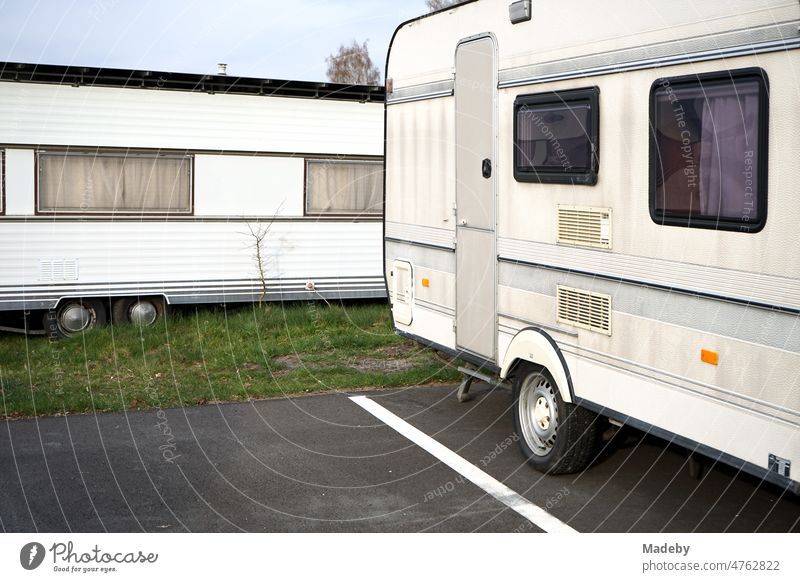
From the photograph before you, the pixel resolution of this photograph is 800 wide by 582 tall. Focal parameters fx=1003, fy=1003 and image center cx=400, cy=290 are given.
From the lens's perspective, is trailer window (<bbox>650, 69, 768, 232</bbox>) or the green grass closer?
trailer window (<bbox>650, 69, 768, 232</bbox>)

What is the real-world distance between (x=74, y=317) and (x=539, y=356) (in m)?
7.34

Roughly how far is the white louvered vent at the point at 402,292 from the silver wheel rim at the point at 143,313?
14.3ft

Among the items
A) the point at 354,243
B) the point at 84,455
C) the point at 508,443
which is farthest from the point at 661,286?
the point at 354,243

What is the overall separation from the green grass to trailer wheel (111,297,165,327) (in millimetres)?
226

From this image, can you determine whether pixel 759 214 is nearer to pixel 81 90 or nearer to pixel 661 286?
pixel 661 286

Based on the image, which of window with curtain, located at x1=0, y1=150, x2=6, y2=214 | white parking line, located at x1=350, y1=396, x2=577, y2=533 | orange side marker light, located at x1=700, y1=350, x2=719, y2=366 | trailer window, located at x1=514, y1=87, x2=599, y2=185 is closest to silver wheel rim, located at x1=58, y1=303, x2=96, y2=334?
window with curtain, located at x1=0, y1=150, x2=6, y2=214

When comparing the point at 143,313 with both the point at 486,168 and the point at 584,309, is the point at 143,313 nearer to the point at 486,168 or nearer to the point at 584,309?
the point at 486,168

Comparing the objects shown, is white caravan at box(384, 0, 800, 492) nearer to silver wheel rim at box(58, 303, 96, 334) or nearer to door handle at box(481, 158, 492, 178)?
door handle at box(481, 158, 492, 178)

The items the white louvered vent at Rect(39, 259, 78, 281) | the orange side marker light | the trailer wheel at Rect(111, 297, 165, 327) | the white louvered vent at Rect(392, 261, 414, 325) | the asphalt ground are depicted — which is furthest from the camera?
the trailer wheel at Rect(111, 297, 165, 327)

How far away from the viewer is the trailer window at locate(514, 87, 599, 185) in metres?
6.25

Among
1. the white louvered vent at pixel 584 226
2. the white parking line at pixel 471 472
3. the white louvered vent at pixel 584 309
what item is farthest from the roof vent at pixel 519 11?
the white parking line at pixel 471 472

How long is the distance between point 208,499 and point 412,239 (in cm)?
332

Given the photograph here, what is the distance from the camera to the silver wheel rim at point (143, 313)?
40.9 ft

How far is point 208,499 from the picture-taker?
21.1 ft
